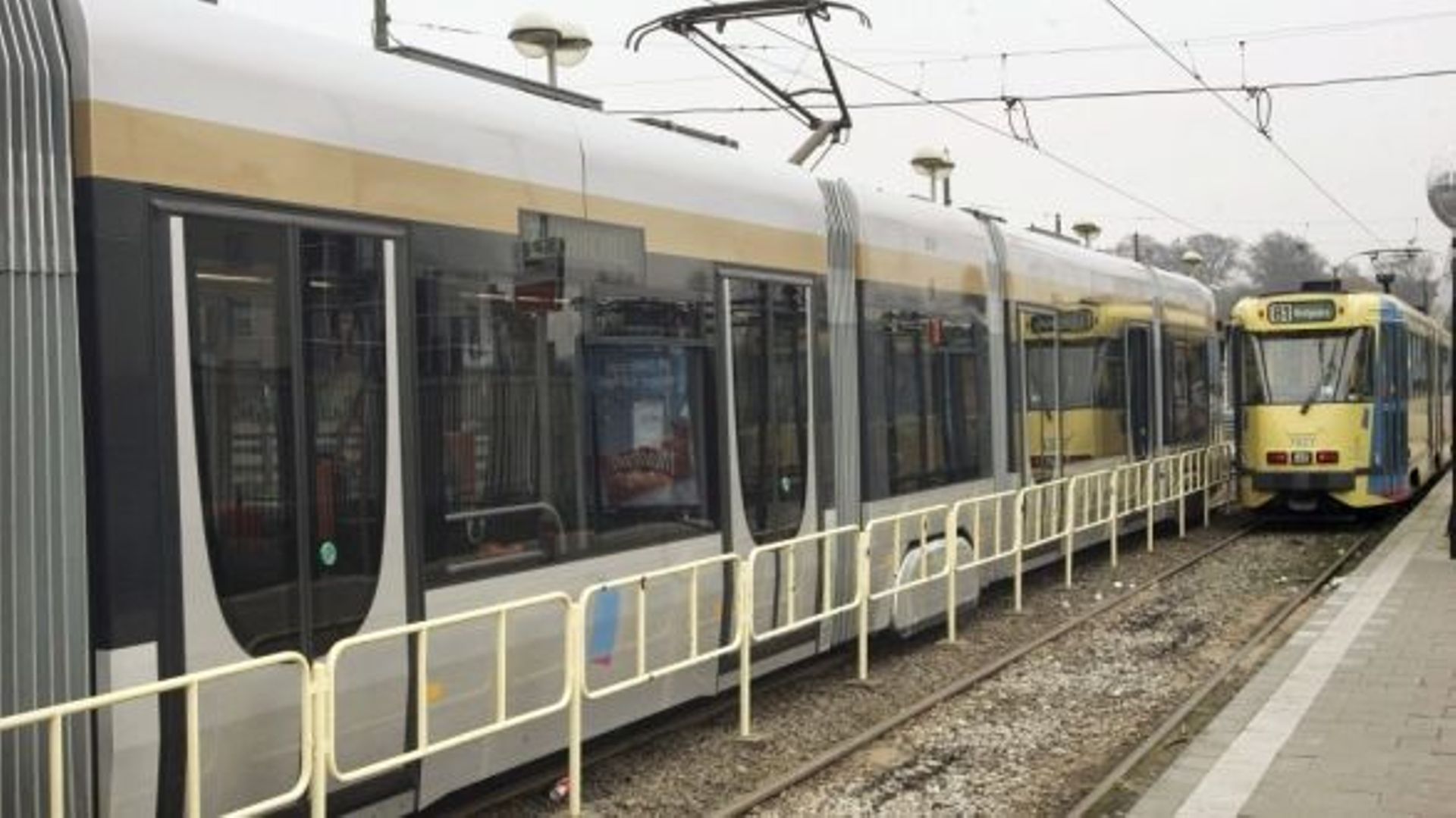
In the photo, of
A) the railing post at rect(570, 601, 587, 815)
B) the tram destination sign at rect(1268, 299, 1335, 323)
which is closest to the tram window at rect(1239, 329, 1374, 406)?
the tram destination sign at rect(1268, 299, 1335, 323)

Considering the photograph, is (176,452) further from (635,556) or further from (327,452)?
(635,556)

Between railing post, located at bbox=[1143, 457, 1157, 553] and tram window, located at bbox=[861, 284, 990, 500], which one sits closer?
tram window, located at bbox=[861, 284, 990, 500]

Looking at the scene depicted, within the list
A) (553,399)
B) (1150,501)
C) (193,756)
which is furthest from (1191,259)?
(193,756)

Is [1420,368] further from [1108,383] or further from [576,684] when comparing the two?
[576,684]

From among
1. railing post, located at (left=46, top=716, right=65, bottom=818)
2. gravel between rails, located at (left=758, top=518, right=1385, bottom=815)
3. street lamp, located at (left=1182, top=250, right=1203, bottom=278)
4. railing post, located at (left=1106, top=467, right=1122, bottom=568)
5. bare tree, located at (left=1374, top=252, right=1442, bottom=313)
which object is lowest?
gravel between rails, located at (left=758, top=518, right=1385, bottom=815)

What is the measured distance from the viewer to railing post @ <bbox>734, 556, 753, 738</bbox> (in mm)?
7371

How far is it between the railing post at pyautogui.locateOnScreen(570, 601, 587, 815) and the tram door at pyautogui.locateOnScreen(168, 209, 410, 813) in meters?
0.88

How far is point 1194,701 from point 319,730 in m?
5.69

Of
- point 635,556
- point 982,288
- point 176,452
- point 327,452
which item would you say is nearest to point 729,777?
point 635,556

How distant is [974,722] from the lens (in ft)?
27.0

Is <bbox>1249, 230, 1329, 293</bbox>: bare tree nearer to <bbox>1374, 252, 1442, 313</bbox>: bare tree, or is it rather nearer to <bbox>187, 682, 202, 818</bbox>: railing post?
<bbox>1374, 252, 1442, 313</bbox>: bare tree

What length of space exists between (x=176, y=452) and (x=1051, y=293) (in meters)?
10.2

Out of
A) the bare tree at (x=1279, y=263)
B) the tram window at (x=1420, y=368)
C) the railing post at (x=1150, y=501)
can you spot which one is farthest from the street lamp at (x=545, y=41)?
the bare tree at (x=1279, y=263)

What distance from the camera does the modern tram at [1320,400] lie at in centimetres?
1816
